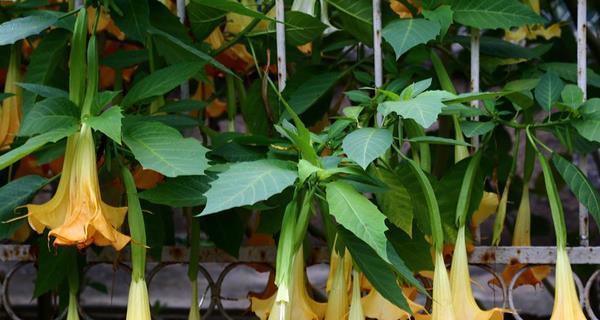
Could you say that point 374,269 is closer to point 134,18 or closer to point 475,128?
point 475,128

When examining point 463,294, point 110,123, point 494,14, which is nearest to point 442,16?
point 494,14

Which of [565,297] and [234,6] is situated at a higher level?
[234,6]

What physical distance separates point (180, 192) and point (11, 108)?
0.44 metres

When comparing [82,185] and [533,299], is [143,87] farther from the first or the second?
[533,299]

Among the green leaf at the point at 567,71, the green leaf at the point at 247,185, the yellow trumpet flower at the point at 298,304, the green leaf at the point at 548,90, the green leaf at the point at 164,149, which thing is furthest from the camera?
the green leaf at the point at 567,71

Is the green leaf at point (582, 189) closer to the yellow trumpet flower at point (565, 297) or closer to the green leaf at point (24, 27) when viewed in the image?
the yellow trumpet flower at point (565, 297)

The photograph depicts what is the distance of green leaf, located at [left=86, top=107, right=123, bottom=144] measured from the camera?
1106 mm

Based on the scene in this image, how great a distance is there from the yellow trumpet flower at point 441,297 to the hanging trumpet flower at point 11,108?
2.40 feet

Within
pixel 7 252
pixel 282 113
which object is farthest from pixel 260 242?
pixel 7 252

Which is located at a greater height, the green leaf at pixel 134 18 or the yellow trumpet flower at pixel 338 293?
the green leaf at pixel 134 18

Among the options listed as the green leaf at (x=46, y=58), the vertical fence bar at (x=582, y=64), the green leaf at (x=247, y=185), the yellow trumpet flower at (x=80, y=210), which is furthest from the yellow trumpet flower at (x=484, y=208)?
the green leaf at (x=46, y=58)

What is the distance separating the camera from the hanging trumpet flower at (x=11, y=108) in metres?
1.48

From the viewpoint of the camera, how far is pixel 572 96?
4.37ft

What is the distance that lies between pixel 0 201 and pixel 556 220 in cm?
82
